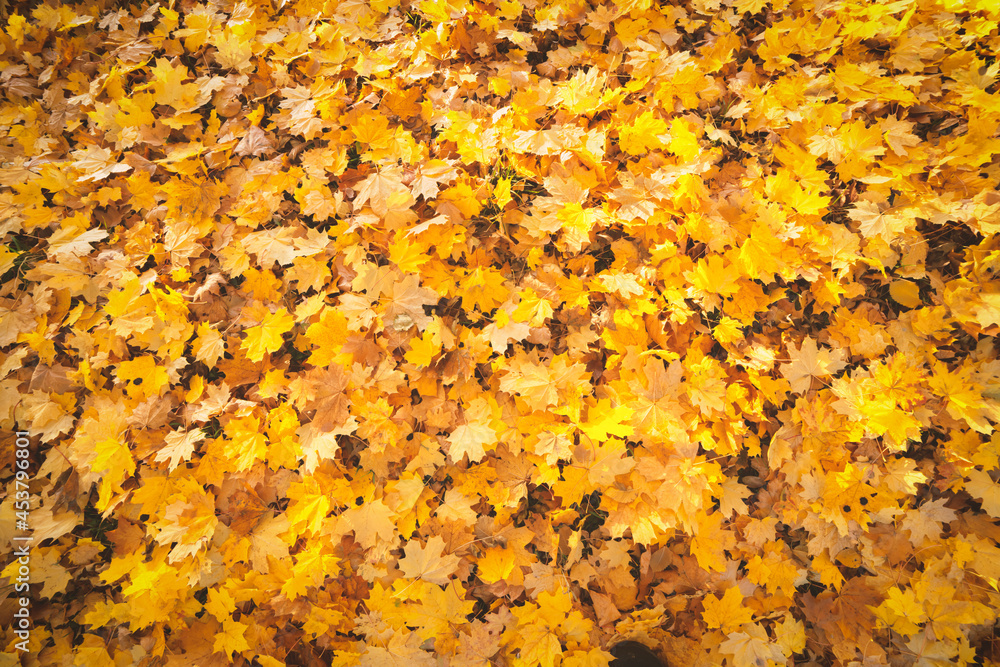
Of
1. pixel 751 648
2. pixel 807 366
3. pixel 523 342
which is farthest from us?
pixel 523 342

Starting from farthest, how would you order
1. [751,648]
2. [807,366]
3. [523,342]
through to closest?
1. [523,342]
2. [807,366]
3. [751,648]

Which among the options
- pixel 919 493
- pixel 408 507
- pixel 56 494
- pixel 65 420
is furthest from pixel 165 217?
pixel 919 493

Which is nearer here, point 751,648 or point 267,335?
A: point 751,648

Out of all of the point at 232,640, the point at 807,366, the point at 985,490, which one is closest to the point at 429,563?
the point at 232,640

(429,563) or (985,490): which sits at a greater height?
(985,490)

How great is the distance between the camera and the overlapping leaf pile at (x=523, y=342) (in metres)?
1.57

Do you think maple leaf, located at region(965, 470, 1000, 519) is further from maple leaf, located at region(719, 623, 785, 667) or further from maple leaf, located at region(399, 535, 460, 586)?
maple leaf, located at region(399, 535, 460, 586)

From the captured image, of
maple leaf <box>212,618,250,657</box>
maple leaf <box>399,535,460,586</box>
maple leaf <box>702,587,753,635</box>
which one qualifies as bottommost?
maple leaf <box>212,618,250,657</box>

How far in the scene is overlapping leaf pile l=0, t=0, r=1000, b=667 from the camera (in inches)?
61.9

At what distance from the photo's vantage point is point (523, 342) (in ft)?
5.91

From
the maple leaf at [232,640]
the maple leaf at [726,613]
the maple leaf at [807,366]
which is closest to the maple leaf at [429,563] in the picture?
the maple leaf at [232,640]

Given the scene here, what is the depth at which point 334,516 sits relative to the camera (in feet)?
5.36

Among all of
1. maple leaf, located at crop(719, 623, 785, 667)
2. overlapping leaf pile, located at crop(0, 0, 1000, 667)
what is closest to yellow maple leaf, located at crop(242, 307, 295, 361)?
overlapping leaf pile, located at crop(0, 0, 1000, 667)

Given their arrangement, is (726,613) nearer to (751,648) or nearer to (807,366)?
(751,648)
